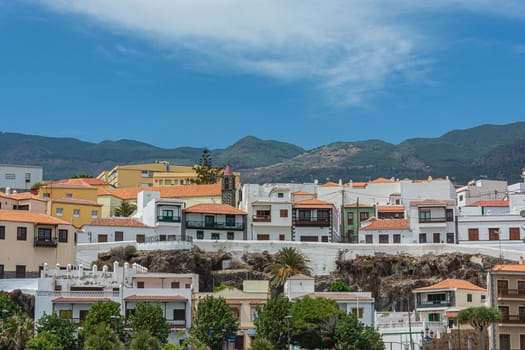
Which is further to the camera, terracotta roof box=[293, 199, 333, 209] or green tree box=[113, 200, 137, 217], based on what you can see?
green tree box=[113, 200, 137, 217]

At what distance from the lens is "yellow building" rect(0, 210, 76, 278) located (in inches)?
3492

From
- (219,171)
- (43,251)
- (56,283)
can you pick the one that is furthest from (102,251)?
(219,171)

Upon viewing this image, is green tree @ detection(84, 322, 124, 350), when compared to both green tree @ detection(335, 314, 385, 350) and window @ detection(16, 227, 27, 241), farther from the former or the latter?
window @ detection(16, 227, 27, 241)

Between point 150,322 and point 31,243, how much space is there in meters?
19.4

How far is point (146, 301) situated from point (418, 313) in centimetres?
2558

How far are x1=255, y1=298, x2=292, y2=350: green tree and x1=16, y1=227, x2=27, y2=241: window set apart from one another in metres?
25.6

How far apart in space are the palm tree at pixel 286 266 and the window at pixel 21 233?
81.9ft

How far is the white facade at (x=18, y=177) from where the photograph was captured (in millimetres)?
151625

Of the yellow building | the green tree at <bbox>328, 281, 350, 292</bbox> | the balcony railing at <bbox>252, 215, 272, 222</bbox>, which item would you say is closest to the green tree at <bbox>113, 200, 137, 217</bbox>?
the balcony railing at <bbox>252, 215, 272, 222</bbox>

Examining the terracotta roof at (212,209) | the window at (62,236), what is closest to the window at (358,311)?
the terracotta roof at (212,209)

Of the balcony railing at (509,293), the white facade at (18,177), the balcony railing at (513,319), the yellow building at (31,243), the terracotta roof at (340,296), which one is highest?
the white facade at (18,177)

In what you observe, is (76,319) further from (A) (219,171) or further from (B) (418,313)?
(A) (219,171)

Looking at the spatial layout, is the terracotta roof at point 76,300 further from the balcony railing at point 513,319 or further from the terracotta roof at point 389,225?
the terracotta roof at point 389,225

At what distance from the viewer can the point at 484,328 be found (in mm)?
78312
